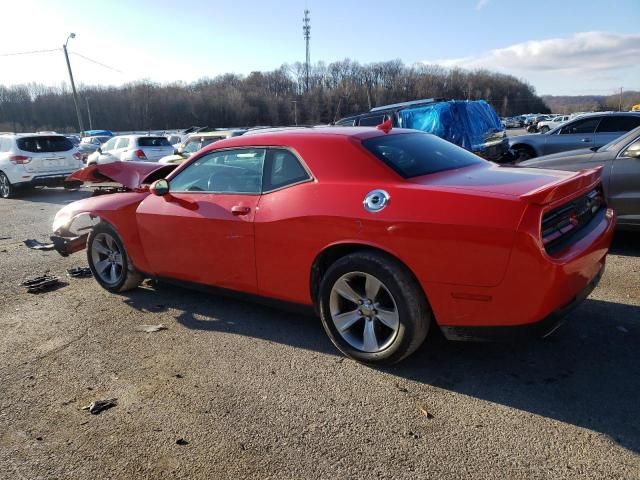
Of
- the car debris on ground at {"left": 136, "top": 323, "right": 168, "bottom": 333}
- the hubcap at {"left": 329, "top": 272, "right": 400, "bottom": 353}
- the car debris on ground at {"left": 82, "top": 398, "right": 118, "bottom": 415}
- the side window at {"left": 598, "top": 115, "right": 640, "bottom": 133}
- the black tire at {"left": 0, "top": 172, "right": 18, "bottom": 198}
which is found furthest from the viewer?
the black tire at {"left": 0, "top": 172, "right": 18, "bottom": 198}

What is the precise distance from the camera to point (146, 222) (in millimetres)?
4445

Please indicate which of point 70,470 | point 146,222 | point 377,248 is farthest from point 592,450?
point 146,222

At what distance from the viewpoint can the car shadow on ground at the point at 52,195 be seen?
12867 mm

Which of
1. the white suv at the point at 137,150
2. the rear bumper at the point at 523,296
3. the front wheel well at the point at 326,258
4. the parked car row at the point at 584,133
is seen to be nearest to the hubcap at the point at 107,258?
the front wheel well at the point at 326,258

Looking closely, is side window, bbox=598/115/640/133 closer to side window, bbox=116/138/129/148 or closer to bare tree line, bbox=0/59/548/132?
side window, bbox=116/138/129/148

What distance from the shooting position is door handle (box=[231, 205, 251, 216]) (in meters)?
3.67

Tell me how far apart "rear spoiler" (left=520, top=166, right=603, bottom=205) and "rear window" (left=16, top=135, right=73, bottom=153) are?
46.4 feet

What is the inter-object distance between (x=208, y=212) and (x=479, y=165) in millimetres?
2188

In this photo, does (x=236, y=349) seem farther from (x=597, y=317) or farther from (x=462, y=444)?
(x=597, y=317)

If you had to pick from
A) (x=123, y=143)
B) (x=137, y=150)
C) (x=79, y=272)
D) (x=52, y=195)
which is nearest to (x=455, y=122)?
(x=137, y=150)

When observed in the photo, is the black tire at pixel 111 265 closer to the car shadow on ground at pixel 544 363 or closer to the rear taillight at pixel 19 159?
the car shadow on ground at pixel 544 363

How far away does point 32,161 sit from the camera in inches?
524

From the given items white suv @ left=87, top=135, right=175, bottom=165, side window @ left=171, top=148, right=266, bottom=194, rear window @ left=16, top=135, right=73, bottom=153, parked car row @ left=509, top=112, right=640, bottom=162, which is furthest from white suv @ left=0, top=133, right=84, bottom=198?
parked car row @ left=509, top=112, right=640, bottom=162

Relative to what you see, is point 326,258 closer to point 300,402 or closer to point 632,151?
point 300,402
